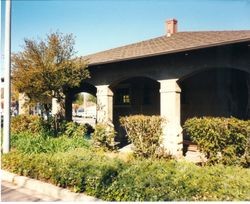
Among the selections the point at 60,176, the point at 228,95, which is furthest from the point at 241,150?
the point at 228,95

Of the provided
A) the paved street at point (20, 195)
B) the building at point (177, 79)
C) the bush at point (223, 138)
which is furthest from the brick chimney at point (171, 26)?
the paved street at point (20, 195)

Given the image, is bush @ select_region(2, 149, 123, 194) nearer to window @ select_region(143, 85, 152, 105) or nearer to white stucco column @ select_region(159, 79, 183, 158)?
white stucco column @ select_region(159, 79, 183, 158)

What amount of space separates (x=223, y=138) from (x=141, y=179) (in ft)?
10.6

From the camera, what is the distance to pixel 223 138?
8.97m

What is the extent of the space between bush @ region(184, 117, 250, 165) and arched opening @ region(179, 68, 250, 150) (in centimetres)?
610

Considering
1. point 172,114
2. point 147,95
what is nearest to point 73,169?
point 172,114

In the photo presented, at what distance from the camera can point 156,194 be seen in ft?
20.8

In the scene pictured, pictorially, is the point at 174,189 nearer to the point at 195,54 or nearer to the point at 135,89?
the point at 195,54

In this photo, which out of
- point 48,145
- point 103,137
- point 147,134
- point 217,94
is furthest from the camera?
point 217,94

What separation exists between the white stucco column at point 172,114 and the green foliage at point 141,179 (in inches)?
208

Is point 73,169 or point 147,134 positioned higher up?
point 147,134

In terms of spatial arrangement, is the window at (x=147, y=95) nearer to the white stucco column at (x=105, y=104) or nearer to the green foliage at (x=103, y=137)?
the white stucco column at (x=105, y=104)

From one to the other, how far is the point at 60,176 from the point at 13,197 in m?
1.10

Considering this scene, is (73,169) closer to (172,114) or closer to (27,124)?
(172,114)
